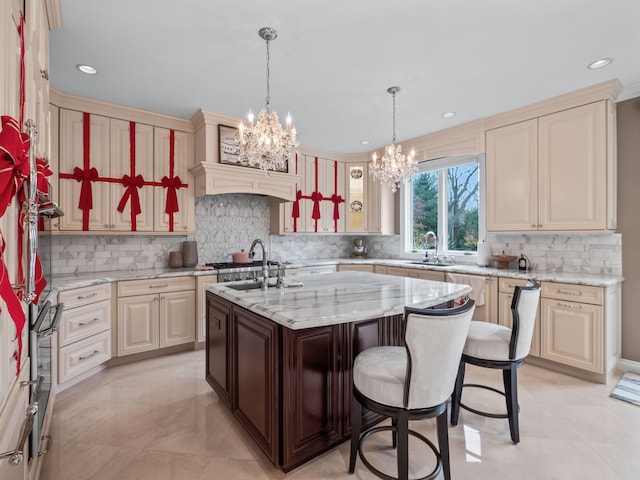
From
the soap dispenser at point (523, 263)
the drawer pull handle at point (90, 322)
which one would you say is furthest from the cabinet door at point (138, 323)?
the soap dispenser at point (523, 263)

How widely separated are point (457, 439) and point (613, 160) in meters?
3.00

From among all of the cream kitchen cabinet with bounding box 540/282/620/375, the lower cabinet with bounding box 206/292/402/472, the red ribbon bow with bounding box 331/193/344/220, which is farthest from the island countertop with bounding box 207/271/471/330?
the red ribbon bow with bounding box 331/193/344/220

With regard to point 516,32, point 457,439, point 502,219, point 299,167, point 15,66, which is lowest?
point 457,439

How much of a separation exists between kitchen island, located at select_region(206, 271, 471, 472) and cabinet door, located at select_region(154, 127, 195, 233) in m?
1.79

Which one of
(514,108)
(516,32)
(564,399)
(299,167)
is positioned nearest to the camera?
(516,32)

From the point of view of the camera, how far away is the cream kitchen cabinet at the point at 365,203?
5.34 metres

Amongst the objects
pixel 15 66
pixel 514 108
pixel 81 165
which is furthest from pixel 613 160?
pixel 81 165

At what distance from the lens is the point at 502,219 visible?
3.74m

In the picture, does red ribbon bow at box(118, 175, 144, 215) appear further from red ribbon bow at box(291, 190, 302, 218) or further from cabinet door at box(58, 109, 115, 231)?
red ribbon bow at box(291, 190, 302, 218)

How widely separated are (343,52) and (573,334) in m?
3.20

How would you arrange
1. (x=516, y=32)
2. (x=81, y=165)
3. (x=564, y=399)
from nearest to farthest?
(x=516, y=32)
(x=564, y=399)
(x=81, y=165)

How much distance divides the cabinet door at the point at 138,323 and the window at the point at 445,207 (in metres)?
3.79

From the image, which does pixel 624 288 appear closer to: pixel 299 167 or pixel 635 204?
pixel 635 204

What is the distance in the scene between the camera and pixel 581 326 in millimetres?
2896
